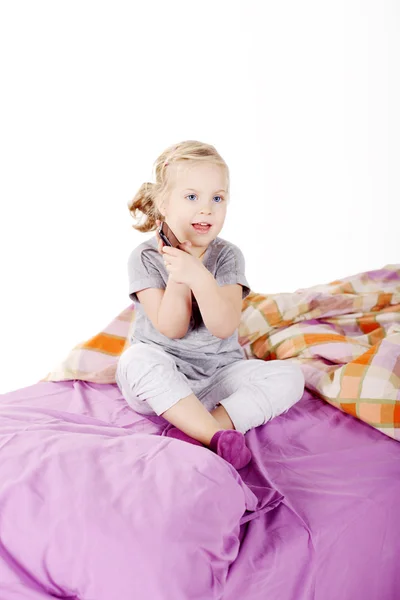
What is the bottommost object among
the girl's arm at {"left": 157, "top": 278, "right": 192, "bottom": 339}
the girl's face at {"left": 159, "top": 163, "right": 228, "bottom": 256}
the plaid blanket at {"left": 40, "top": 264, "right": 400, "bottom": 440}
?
the plaid blanket at {"left": 40, "top": 264, "right": 400, "bottom": 440}

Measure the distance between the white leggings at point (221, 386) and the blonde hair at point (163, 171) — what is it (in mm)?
337

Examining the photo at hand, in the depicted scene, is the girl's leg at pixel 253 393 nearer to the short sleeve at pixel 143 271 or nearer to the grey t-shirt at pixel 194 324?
the grey t-shirt at pixel 194 324

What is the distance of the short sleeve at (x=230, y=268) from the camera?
5.45 feet

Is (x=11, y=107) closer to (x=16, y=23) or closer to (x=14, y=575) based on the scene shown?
(x=16, y=23)

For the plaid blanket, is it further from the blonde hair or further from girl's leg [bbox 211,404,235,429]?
the blonde hair

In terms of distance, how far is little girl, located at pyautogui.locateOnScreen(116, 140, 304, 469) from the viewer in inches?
56.4

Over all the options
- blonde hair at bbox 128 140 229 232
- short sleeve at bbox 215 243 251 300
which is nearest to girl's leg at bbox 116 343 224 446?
short sleeve at bbox 215 243 251 300

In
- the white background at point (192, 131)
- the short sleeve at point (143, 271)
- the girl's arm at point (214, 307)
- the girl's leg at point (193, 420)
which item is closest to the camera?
the girl's leg at point (193, 420)

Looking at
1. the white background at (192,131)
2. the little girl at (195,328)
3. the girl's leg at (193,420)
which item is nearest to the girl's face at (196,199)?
the little girl at (195,328)

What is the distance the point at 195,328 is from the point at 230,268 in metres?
0.17

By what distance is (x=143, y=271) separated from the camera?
5.44 ft

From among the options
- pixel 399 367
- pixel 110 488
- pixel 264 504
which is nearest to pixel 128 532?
pixel 110 488

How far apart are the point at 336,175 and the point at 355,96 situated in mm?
360

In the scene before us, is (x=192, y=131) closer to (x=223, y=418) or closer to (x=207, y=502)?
(x=223, y=418)
